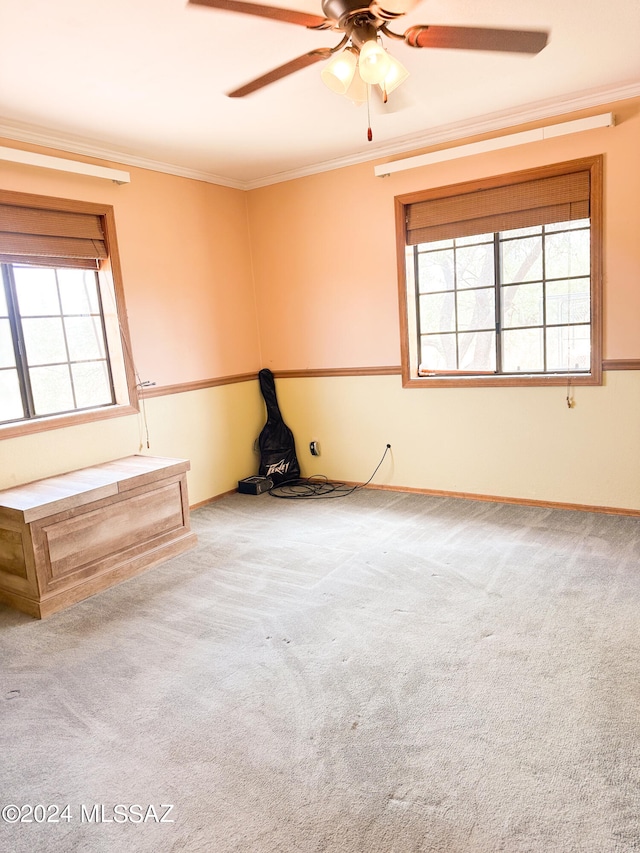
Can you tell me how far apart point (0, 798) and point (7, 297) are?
2.62 metres

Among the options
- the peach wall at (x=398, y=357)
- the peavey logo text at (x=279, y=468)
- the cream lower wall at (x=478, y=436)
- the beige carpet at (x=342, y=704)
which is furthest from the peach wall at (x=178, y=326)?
the beige carpet at (x=342, y=704)

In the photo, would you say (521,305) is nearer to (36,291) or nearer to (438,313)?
(438,313)

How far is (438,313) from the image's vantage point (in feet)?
14.2

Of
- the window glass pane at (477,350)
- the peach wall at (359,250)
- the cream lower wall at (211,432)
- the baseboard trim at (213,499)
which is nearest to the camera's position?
the peach wall at (359,250)

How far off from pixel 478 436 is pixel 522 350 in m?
0.67

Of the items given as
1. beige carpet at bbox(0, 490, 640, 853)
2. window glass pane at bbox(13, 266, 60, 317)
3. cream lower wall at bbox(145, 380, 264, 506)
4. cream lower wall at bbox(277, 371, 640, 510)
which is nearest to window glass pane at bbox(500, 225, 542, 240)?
cream lower wall at bbox(277, 371, 640, 510)

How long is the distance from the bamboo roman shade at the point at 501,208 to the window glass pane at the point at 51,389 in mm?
2580

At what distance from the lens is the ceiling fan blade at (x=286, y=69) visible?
212cm

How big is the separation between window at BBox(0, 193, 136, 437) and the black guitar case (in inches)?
53.2

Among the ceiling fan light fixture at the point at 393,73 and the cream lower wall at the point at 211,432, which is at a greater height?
the ceiling fan light fixture at the point at 393,73

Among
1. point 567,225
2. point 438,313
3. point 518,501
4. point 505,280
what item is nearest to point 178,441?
point 438,313

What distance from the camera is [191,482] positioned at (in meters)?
4.45

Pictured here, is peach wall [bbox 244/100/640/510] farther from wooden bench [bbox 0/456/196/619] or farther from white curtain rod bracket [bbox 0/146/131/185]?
wooden bench [bbox 0/456/196/619]

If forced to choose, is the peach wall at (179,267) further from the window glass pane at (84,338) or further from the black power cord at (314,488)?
the black power cord at (314,488)
